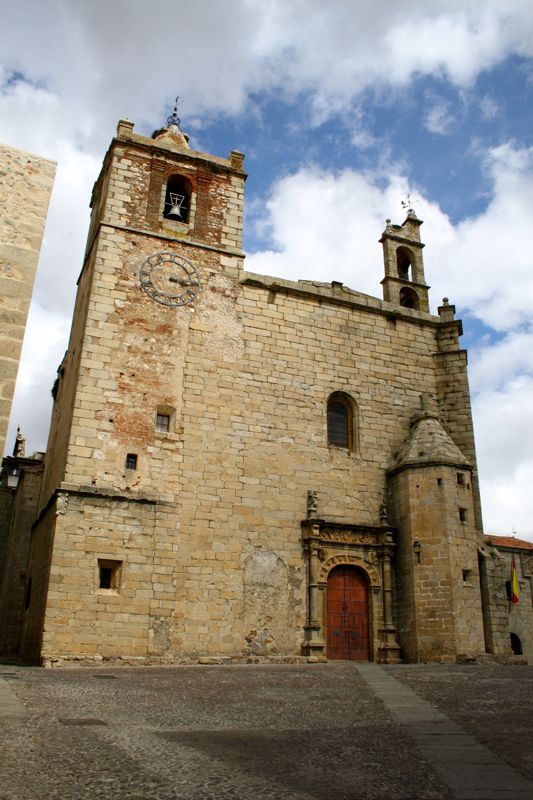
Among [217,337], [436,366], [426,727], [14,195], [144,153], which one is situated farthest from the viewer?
[436,366]

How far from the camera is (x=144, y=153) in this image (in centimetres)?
1720

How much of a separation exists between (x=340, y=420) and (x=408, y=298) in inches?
210

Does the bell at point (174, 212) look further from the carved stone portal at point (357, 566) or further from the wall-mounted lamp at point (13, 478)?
the carved stone portal at point (357, 566)

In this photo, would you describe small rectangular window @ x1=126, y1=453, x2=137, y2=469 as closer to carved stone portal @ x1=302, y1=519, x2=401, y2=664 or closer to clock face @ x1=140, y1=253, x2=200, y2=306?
clock face @ x1=140, y1=253, x2=200, y2=306

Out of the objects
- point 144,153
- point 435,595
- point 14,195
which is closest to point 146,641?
point 435,595

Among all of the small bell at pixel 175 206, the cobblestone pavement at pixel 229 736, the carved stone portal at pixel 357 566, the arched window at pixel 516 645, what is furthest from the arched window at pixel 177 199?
the arched window at pixel 516 645

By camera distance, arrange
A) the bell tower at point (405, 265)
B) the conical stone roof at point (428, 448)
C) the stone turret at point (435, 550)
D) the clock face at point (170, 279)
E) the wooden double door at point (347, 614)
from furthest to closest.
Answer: the bell tower at point (405, 265) → the conical stone roof at point (428, 448) → the clock face at point (170, 279) → the wooden double door at point (347, 614) → the stone turret at point (435, 550)

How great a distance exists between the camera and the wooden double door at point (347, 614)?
15.0 meters

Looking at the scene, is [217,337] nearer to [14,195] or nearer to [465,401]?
[465,401]

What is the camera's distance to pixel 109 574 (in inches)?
518

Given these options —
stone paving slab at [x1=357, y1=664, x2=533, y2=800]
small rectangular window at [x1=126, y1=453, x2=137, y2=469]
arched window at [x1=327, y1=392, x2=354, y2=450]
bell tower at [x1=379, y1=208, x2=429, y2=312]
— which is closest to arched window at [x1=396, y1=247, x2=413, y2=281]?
bell tower at [x1=379, y1=208, x2=429, y2=312]

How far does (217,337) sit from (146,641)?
693cm

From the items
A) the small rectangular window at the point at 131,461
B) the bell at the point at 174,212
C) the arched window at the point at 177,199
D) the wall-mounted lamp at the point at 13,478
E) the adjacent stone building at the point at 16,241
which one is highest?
the arched window at the point at 177,199

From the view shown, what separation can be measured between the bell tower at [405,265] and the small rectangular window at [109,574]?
11.1m
